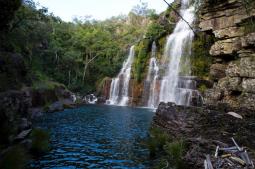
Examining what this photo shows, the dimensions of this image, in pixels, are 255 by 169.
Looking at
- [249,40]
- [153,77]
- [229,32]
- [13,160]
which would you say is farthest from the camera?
[153,77]

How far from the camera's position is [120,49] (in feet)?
196

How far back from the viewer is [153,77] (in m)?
42.5

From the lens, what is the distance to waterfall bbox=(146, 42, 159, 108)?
39834mm

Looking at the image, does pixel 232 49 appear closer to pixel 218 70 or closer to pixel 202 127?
pixel 218 70

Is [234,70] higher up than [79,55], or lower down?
lower down

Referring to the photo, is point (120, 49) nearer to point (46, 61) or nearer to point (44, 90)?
point (46, 61)

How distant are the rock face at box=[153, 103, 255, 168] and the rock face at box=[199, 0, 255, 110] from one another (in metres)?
2.54

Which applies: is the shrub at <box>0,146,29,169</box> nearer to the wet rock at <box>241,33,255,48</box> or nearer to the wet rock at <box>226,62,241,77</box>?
the wet rock at <box>226,62,241,77</box>

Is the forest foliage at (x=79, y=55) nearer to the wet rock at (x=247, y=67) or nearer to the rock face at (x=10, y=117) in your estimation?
the rock face at (x=10, y=117)

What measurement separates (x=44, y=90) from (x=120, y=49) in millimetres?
30194

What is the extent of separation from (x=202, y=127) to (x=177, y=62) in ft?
82.6

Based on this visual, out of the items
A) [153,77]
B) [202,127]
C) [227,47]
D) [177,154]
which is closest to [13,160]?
[177,154]

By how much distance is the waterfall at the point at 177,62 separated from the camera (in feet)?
114

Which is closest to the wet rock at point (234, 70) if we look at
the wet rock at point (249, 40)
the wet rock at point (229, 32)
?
the wet rock at point (249, 40)
